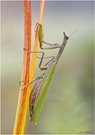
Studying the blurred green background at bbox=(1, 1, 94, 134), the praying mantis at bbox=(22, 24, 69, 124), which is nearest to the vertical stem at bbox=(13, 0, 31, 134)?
the praying mantis at bbox=(22, 24, 69, 124)

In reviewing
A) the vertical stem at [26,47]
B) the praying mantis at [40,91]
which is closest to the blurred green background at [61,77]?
the praying mantis at [40,91]

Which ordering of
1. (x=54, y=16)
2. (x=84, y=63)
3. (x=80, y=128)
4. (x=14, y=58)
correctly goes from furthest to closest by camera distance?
(x=54, y=16), (x=14, y=58), (x=84, y=63), (x=80, y=128)

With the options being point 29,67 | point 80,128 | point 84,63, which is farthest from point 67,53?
point 29,67

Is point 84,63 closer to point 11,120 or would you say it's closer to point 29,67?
point 11,120

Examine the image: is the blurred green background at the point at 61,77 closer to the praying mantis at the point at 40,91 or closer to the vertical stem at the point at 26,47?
the praying mantis at the point at 40,91

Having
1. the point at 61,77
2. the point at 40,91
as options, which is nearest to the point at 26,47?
the point at 40,91

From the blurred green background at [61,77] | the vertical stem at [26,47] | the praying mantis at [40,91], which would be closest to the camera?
the vertical stem at [26,47]

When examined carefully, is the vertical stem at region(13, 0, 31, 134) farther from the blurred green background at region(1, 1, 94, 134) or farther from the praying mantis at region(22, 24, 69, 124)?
the blurred green background at region(1, 1, 94, 134)

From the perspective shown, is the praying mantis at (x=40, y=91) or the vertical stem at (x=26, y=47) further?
the praying mantis at (x=40, y=91)

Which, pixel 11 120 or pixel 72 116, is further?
pixel 11 120
